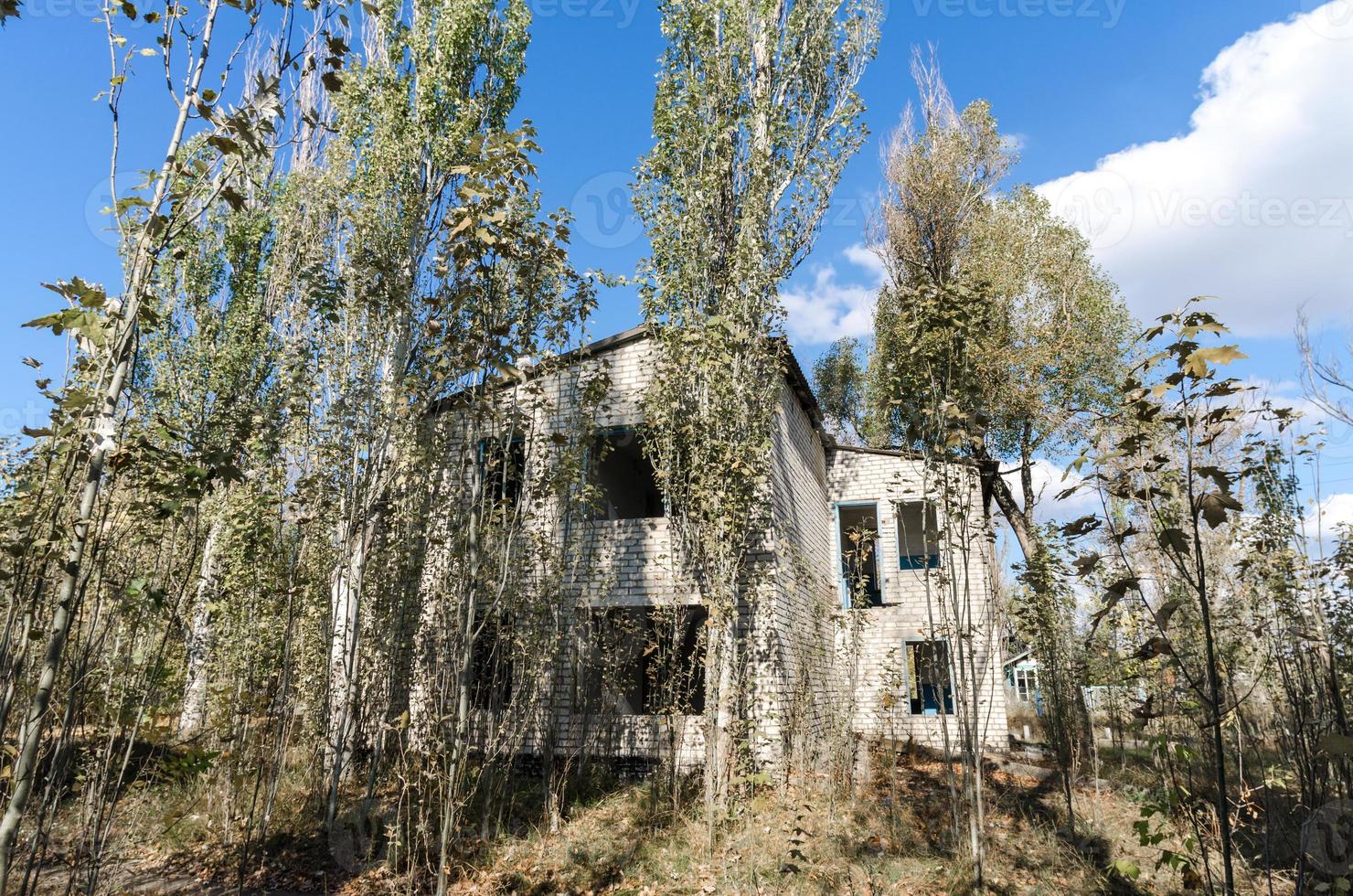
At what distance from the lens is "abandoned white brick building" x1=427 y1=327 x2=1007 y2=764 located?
764 centimetres

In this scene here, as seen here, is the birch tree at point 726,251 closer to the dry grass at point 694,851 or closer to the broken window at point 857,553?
the dry grass at point 694,851

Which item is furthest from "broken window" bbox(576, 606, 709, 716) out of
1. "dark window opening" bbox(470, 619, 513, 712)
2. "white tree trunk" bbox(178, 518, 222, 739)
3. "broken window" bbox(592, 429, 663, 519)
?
"white tree trunk" bbox(178, 518, 222, 739)

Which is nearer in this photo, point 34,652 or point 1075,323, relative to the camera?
point 34,652

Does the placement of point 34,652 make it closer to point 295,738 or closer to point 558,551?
point 558,551

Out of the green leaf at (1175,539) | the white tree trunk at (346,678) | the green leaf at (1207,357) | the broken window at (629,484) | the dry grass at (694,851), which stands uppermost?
the broken window at (629,484)

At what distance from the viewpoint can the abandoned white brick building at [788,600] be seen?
7.64 m

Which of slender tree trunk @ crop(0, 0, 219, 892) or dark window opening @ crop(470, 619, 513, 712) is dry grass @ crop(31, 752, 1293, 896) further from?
slender tree trunk @ crop(0, 0, 219, 892)

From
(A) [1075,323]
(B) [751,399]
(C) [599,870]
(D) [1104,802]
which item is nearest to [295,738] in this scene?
(C) [599,870]

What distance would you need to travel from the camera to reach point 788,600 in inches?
412

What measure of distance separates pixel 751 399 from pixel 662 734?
472 centimetres

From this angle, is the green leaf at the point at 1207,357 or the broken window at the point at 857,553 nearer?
the green leaf at the point at 1207,357

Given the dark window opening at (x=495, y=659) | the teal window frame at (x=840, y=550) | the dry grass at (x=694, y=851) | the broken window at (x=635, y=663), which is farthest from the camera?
the teal window frame at (x=840, y=550)

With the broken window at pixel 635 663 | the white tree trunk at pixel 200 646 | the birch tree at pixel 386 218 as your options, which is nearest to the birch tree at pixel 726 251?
the broken window at pixel 635 663

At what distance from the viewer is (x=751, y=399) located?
9.02 meters
